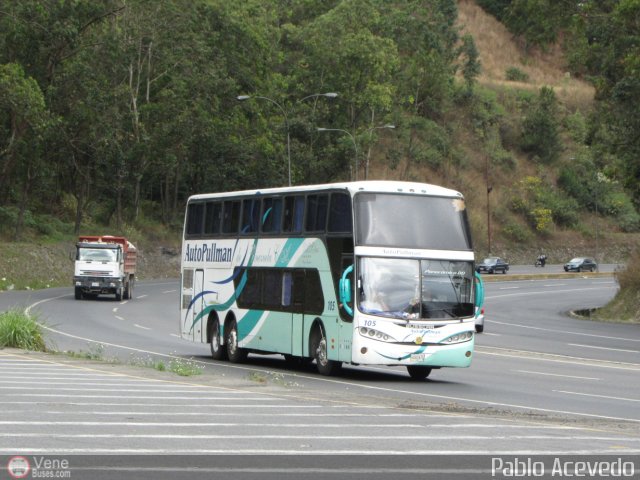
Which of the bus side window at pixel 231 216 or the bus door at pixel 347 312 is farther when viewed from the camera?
the bus side window at pixel 231 216

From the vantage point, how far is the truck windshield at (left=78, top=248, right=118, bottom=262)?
184ft

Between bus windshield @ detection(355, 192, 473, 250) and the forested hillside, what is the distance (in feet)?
86.8

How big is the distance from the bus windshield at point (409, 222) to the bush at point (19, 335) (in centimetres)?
855

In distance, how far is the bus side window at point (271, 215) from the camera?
84.3 ft

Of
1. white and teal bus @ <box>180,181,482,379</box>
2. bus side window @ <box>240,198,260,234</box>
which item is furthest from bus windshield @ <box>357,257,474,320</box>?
bus side window @ <box>240,198,260,234</box>

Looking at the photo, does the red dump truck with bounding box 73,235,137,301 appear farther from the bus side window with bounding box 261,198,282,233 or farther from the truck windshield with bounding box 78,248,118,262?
the bus side window with bounding box 261,198,282,233

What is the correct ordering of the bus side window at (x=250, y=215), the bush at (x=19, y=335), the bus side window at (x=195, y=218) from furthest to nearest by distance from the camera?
the bus side window at (x=195, y=218) < the bush at (x=19, y=335) < the bus side window at (x=250, y=215)

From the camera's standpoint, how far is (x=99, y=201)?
291 ft

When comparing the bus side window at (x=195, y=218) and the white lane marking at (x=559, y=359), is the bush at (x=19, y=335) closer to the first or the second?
the bus side window at (x=195, y=218)

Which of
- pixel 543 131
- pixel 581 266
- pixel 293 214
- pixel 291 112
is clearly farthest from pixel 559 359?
pixel 543 131

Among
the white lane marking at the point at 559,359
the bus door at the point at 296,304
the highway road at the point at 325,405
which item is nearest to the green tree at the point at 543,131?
the highway road at the point at 325,405

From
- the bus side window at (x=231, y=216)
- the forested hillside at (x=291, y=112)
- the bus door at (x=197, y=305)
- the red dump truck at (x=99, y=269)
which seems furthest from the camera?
the forested hillside at (x=291, y=112)

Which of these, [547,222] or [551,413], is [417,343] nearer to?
[551,413]

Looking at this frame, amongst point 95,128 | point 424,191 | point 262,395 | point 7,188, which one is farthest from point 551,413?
point 7,188
